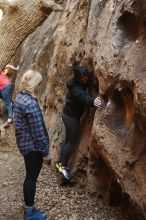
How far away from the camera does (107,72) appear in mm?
6859

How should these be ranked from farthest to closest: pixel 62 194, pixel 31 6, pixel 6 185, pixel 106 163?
pixel 6 185, pixel 62 194, pixel 106 163, pixel 31 6

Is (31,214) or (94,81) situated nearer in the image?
(31,214)

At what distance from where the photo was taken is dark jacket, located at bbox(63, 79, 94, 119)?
7555 mm

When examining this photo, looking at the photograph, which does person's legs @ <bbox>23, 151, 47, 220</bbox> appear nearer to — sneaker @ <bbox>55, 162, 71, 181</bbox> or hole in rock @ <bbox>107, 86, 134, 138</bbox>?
hole in rock @ <bbox>107, 86, 134, 138</bbox>

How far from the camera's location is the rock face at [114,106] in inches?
244

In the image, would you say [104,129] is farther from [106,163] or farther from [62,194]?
[62,194]

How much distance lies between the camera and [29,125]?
6422mm

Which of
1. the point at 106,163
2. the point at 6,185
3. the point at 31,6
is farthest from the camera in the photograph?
the point at 6,185

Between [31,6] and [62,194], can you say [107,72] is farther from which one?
[62,194]

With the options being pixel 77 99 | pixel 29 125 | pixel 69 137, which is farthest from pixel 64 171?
pixel 29 125

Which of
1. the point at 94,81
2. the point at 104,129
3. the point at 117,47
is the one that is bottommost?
the point at 104,129

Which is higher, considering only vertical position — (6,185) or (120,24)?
(120,24)

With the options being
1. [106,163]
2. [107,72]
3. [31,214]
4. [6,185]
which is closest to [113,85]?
[107,72]

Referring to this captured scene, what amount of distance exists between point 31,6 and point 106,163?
248cm
